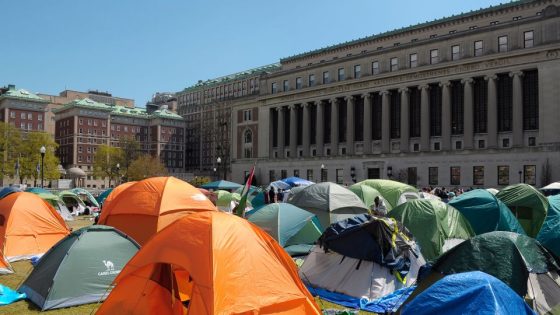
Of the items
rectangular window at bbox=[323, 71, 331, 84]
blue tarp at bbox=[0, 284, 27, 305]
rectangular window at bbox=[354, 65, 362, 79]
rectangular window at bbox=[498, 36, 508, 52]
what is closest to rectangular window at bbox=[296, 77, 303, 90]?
rectangular window at bbox=[323, 71, 331, 84]

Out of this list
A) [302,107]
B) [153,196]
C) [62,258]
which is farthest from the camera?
[302,107]

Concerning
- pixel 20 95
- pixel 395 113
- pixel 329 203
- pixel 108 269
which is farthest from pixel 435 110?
pixel 20 95

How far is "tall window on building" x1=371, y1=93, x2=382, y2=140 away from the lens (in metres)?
63.9

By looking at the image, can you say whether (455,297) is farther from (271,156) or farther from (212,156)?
(212,156)

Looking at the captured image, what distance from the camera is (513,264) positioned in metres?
8.30

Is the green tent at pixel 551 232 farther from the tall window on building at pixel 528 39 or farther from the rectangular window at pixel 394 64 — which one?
the rectangular window at pixel 394 64

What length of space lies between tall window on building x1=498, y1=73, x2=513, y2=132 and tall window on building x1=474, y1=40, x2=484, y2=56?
3.54 metres

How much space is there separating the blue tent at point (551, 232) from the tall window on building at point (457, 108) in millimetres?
40947

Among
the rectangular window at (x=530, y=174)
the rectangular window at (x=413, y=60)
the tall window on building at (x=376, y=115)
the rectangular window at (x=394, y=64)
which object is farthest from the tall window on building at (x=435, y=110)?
the rectangular window at (x=530, y=174)

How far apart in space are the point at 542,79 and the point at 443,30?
17.0 meters

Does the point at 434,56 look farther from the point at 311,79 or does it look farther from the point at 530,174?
the point at 311,79

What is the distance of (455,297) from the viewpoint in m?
5.82

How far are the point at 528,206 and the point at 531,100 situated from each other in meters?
38.9

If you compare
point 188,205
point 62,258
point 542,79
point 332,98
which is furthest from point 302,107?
point 62,258
